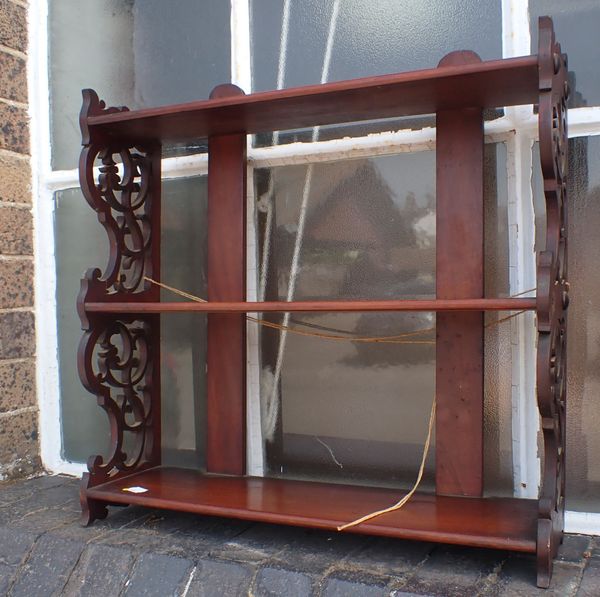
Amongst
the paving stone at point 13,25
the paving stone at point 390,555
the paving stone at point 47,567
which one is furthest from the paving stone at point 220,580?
the paving stone at point 13,25

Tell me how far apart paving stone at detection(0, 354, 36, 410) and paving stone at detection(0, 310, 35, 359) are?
31 mm

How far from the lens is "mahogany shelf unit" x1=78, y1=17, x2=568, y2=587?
1.68 meters

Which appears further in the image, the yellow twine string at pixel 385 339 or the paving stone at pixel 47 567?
the paving stone at pixel 47 567

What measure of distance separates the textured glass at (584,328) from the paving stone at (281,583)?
766mm

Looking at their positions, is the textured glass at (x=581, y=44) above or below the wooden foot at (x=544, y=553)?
above

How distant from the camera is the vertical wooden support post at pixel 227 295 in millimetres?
Result: 2250

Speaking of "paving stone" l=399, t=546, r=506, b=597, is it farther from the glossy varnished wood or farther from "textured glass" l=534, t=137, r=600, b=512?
the glossy varnished wood

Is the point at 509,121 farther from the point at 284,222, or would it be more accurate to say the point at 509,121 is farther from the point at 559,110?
the point at 284,222

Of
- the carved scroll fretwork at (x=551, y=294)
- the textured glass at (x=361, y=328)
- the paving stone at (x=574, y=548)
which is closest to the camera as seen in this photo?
the carved scroll fretwork at (x=551, y=294)

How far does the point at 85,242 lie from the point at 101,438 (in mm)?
692

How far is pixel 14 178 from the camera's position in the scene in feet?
8.59

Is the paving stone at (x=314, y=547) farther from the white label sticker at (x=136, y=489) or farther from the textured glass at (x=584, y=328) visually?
the textured glass at (x=584, y=328)

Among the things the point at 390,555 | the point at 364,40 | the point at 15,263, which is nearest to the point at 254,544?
the point at 390,555

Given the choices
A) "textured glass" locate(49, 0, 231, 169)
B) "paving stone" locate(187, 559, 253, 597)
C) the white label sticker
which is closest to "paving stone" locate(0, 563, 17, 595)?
the white label sticker
